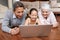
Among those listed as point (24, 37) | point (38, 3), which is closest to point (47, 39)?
point (24, 37)

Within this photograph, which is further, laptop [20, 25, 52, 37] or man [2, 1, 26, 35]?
man [2, 1, 26, 35]

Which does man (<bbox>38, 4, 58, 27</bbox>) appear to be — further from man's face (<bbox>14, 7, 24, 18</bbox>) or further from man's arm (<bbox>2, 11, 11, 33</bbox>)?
man's arm (<bbox>2, 11, 11, 33</bbox>)

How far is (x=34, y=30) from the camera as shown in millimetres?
1611

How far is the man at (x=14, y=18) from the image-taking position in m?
A: 1.84

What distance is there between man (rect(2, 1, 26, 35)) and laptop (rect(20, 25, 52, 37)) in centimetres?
21

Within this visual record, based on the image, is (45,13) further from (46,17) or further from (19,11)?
(19,11)

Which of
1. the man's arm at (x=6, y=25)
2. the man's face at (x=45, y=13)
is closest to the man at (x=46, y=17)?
the man's face at (x=45, y=13)

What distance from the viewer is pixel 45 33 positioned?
5.51 ft

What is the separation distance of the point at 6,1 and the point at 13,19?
1.49m

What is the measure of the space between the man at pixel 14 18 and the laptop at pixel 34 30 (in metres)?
0.21

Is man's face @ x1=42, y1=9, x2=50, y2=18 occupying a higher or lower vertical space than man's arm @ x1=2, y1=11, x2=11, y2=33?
higher

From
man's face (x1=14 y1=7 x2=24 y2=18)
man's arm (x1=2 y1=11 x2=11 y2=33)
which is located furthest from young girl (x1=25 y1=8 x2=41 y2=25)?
man's arm (x1=2 y1=11 x2=11 y2=33)

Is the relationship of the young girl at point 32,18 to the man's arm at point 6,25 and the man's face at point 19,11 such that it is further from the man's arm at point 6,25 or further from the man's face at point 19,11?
the man's arm at point 6,25

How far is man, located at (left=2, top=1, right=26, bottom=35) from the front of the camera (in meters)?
1.84
